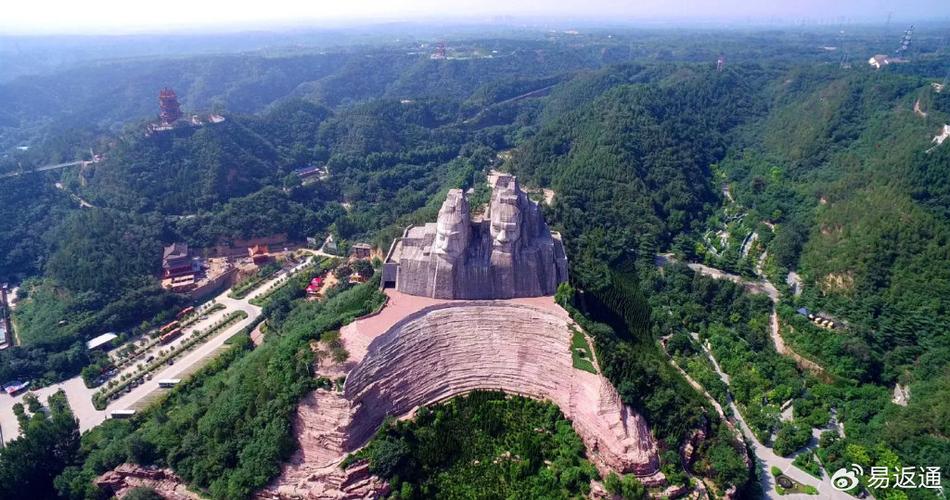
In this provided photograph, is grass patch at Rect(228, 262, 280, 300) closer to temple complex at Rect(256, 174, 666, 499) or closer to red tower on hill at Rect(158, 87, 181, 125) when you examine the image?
temple complex at Rect(256, 174, 666, 499)

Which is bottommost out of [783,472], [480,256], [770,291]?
[783,472]

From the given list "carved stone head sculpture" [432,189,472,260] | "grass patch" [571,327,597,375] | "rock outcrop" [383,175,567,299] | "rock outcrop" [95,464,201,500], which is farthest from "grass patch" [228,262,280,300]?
"grass patch" [571,327,597,375]

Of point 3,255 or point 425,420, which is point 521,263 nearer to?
point 425,420

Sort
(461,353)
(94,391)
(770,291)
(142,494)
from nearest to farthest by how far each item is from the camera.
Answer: (142,494)
(461,353)
(94,391)
(770,291)

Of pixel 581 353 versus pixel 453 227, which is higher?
pixel 453 227

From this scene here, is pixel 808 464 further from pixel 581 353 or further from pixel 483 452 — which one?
pixel 483 452

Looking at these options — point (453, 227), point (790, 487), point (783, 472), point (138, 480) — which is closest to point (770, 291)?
point (783, 472)
